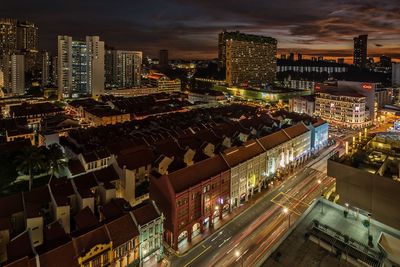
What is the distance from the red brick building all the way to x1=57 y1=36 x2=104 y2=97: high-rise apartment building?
11537cm

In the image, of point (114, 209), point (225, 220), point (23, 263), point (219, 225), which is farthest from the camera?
point (225, 220)

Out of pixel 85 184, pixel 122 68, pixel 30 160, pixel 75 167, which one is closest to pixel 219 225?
pixel 85 184

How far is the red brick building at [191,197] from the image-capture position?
34.0 meters

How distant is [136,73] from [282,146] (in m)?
142

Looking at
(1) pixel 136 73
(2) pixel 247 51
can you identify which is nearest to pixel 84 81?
(1) pixel 136 73

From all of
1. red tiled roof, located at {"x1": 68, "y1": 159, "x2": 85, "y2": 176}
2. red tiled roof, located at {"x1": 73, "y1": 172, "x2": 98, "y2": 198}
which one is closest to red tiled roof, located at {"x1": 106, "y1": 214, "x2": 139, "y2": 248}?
red tiled roof, located at {"x1": 73, "y1": 172, "x2": 98, "y2": 198}

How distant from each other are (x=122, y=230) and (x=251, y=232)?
52.4ft

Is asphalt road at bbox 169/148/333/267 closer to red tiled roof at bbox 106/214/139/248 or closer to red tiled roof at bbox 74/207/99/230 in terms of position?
red tiled roof at bbox 106/214/139/248

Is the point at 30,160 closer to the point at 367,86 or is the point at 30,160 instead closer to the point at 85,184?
the point at 85,184

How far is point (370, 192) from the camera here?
2033 centimetres

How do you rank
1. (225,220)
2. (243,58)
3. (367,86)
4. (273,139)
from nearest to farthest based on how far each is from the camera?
(225,220) → (273,139) → (367,86) → (243,58)

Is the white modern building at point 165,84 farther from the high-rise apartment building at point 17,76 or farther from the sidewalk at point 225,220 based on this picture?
the sidewalk at point 225,220

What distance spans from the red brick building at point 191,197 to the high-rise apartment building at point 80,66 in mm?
115373

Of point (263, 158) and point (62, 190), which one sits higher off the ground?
point (263, 158)
